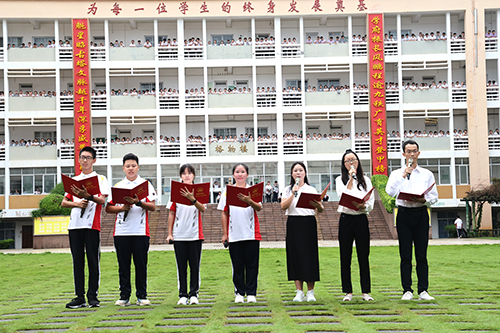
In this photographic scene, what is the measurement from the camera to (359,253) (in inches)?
302

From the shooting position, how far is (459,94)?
36.1 metres

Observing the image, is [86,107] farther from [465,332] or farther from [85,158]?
[465,332]

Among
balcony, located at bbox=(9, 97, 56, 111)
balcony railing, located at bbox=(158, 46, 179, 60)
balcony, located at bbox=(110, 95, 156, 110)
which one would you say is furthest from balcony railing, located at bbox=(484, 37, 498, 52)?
balcony, located at bbox=(9, 97, 56, 111)

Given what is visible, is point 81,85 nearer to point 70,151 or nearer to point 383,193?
point 70,151

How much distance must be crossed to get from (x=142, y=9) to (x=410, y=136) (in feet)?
60.0

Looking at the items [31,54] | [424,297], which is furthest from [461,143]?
[424,297]

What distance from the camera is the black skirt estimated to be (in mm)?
7516

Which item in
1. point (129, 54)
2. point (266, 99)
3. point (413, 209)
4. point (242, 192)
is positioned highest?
point (129, 54)

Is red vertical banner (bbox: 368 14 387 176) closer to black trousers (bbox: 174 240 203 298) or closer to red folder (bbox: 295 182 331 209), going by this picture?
red folder (bbox: 295 182 331 209)

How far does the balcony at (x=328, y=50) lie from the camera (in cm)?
3612

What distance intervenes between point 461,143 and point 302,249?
3089cm

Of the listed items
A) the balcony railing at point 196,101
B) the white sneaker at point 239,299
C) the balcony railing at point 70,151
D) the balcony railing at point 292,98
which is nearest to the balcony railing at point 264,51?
the balcony railing at point 292,98

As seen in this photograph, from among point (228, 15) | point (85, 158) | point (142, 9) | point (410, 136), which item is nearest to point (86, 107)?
point (142, 9)

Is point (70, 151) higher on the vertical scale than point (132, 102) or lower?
lower
